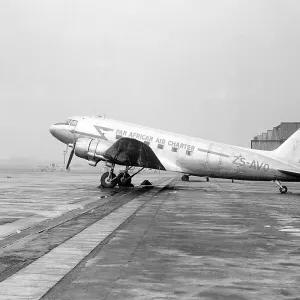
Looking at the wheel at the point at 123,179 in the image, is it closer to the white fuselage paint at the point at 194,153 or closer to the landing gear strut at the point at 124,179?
the landing gear strut at the point at 124,179

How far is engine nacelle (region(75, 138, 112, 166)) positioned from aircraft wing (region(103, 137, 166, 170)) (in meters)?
0.54

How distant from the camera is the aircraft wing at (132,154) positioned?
3512 centimetres

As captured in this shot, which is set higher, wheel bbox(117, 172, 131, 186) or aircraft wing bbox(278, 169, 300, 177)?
aircraft wing bbox(278, 169, 300, 177)

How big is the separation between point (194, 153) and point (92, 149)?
724 cm

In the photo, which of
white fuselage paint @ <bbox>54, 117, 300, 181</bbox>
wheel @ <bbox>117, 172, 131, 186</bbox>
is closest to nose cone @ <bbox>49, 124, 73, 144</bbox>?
white fuselage paint @ <bbox>54, 117, 300, 181</bbox>

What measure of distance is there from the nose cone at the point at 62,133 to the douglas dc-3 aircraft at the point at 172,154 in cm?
11

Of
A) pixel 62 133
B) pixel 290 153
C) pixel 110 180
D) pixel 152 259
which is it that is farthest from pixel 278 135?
pixel 152 259

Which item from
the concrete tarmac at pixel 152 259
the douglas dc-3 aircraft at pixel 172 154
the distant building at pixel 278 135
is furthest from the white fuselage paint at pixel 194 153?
the distant building at pixel 278 135

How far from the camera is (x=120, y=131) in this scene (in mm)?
38969

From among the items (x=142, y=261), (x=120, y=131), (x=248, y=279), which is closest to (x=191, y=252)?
(x=142, y=261)

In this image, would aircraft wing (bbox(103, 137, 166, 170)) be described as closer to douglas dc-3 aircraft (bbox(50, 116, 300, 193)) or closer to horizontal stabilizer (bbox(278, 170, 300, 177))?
douglas dc-3 aircraft (bbox(50, 116, 300, 193))

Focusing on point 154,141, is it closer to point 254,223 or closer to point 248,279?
point 254,223

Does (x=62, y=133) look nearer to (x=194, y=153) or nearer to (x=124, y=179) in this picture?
(x=124, y=179)

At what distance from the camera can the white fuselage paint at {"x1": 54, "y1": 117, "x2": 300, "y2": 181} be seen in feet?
119
